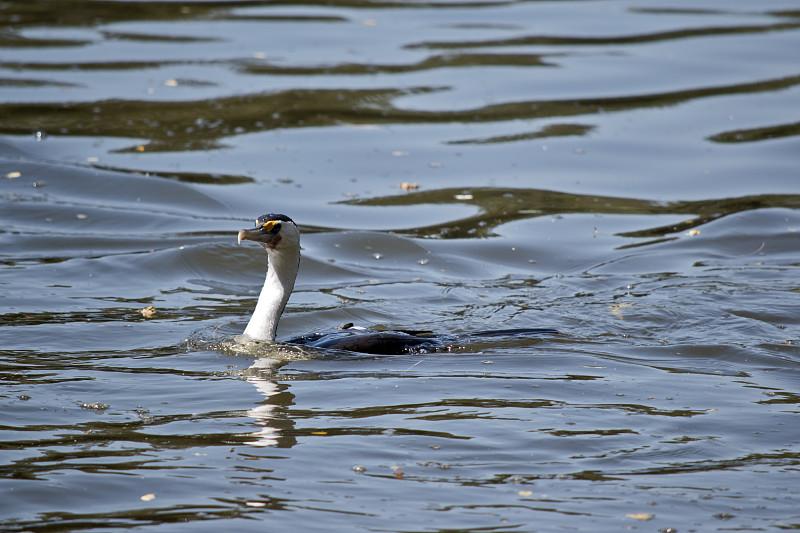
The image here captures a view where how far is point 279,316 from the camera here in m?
7.83

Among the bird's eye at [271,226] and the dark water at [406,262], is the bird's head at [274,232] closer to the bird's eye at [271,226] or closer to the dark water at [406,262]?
the bird's eye at [271,226]

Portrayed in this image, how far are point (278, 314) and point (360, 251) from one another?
10.1 feet

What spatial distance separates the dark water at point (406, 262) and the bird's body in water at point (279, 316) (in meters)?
0.13

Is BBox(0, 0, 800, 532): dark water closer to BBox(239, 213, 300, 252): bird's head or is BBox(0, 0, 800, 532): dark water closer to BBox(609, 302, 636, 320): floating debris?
BBox(609, 302, 636, 320): floating debris

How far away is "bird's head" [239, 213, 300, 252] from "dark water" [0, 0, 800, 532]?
→ 2.54ft

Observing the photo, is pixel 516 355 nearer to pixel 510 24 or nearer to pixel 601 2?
pixel 510 24

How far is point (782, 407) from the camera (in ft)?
21.7

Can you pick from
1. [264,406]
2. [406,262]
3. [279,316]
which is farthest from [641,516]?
[406,262]

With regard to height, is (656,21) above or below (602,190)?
above

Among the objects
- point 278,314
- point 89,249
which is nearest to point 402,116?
point 89,249

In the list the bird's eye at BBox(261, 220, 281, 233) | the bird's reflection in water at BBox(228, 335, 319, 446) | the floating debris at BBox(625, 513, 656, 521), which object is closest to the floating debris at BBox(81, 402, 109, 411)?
the bird's reflection in water at BBox(228, 335, 319, 446)

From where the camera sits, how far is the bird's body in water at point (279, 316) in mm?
7617

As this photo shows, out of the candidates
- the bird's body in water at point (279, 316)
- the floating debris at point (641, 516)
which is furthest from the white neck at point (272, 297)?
the floating debris at point (641, 516)

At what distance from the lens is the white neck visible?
7.76 meters
